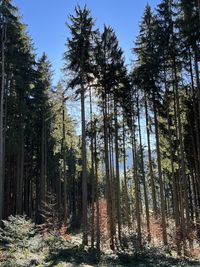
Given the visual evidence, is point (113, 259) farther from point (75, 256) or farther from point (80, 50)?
point (80, 50)

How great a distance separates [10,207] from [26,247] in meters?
14.9

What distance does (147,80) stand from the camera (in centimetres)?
1934

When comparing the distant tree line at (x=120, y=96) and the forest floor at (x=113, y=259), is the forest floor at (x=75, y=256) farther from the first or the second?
the distant tree line at (x=120, y=96)

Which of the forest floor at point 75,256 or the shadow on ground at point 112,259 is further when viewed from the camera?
the shadow on ground at point 112,259

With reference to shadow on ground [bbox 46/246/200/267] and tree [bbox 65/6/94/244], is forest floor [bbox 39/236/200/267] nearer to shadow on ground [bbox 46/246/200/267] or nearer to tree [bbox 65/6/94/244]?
shadow on ground [bbox 46/246/200/267]

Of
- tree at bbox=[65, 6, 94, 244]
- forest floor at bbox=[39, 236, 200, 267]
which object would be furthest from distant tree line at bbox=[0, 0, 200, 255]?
forest floor at bbox=[39, 236, 200, 267]

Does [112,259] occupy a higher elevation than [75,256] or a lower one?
lower

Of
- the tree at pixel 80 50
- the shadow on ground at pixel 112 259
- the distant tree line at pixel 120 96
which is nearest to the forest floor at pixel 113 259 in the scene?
the shadow on ground at pixel 112 259

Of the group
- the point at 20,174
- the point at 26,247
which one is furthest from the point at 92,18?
the point at 26,247

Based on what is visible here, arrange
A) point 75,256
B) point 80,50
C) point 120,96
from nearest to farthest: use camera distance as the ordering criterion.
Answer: point 75,256
point 80,50
point 120,96

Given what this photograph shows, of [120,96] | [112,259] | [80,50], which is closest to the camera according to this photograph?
[112,259]

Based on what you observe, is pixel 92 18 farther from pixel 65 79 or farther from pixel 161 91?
pixel 161 91

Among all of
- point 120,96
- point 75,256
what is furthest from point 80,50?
point 75,256

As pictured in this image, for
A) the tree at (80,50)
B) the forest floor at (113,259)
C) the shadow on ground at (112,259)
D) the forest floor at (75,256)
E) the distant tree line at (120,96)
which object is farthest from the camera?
the tree at (80,50)
